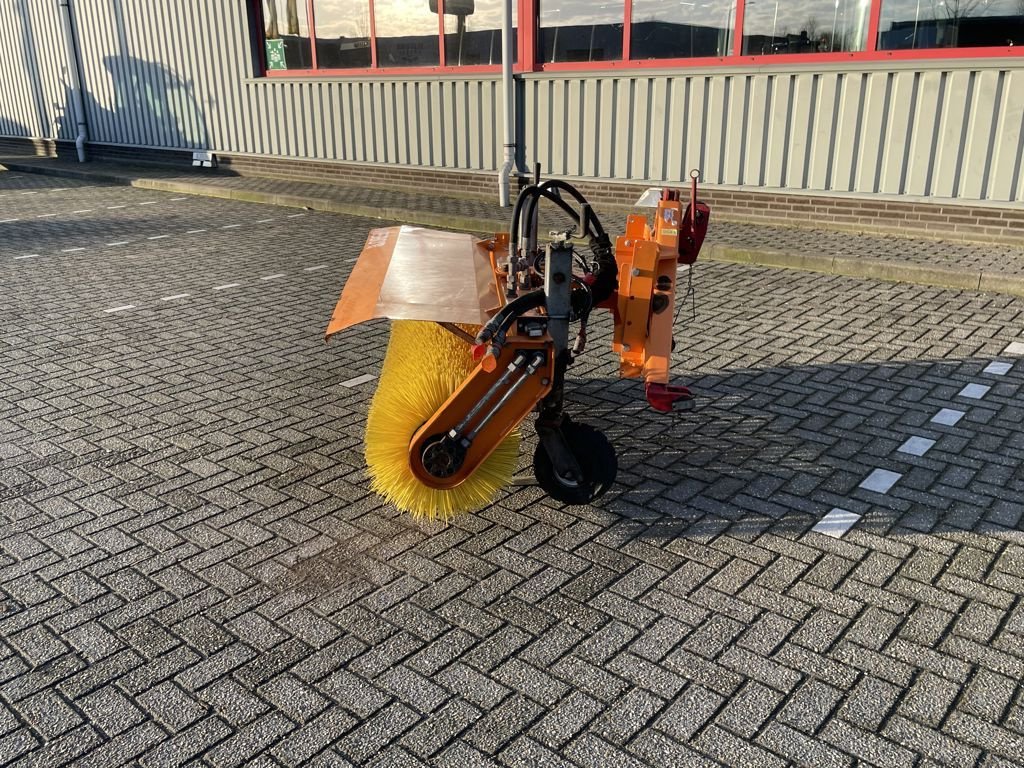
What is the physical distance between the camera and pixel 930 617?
334cm

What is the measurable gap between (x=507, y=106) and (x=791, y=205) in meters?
3.73

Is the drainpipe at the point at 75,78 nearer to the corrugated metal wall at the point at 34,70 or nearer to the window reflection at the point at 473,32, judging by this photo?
the corrugated metal wall at the point at 34,70

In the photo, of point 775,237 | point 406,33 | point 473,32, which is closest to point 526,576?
point 775,237

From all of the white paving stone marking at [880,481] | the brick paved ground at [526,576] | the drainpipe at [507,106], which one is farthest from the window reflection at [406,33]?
the white paving stone marking at [880,481]

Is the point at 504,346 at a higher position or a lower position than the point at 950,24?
lower

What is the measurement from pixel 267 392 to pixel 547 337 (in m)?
2.54

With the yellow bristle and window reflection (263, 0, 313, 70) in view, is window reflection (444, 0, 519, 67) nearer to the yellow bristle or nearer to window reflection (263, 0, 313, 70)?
window reflection (263, 0, 313, 70)

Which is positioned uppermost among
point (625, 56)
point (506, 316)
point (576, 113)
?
point (625, 56)

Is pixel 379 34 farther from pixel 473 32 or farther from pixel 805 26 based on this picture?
pixel 805 26

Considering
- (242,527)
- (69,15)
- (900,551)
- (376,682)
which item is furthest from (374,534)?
(69,15)

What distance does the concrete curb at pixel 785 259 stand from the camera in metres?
7.68

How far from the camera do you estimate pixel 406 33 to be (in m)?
12.8

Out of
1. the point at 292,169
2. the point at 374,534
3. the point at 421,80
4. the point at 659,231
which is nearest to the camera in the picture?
the point at 374,534

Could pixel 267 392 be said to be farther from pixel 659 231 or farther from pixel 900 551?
pixel 900 551
